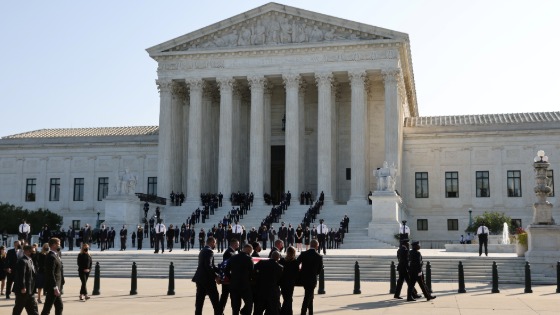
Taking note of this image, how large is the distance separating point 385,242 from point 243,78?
21130mm

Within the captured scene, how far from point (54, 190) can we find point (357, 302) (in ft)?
174

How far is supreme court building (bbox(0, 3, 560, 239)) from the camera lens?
5484 centimetres

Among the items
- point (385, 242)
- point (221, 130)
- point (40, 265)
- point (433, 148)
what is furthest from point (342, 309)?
point (433, 148)

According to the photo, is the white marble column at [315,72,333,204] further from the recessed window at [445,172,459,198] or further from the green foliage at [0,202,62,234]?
the green foliage at [0,202,62,234]

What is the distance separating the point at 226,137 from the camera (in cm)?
5706

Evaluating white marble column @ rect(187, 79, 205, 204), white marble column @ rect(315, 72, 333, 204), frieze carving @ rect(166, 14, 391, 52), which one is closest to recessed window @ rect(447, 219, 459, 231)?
white marble column @ rect(315, 72, 333, 204)

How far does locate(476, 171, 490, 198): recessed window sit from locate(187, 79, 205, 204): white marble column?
2344cm

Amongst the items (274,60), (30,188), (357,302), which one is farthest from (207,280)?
(30,188)

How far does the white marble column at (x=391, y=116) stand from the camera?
54.2 meters

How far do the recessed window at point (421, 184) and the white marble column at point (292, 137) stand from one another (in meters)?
A: 11.0

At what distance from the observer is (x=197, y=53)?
57.7 metres

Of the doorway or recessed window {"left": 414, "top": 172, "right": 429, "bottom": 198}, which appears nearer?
recessed window {"left": 414, "top": 172, "right": 429, "bottom": 198}

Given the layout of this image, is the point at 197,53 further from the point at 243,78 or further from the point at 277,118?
the point at 277,118

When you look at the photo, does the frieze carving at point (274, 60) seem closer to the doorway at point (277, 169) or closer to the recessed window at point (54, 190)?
the doorway at point (277, 169)
